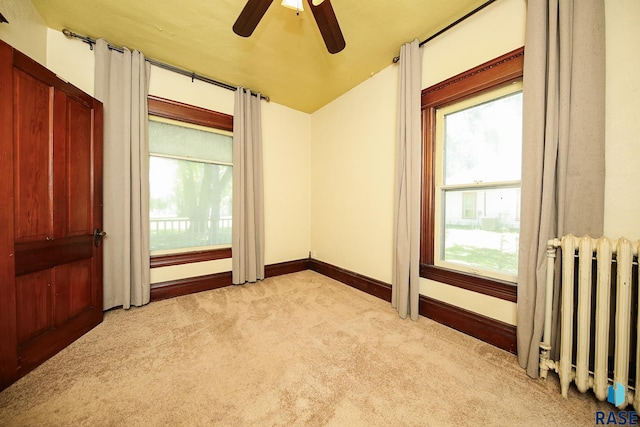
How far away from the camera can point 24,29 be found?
1.75m

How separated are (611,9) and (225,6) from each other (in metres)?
2.64

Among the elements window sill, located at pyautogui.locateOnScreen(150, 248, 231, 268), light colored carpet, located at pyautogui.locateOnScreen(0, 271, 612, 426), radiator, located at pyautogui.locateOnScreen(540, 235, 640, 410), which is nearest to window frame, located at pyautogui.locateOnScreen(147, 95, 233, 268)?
window sill, located at pyautogui.locateOnScreen(150, 248, 231, 268)

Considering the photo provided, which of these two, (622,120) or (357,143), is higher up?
(357,143)

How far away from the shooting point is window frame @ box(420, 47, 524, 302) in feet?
5.55

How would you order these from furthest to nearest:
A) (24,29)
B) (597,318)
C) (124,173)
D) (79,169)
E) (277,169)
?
(277,169), (124,173), (79,169), (24,29), (597,318)

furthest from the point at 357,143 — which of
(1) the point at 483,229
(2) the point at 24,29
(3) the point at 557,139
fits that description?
(2) the point at 24,29

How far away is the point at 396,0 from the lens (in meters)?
1.72

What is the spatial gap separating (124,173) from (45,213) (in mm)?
803

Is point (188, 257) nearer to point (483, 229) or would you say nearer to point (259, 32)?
point (259, 32)

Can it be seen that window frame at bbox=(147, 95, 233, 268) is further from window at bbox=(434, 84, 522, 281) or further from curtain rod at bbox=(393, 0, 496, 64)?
window at bbox=(434, 84, 522, 281)

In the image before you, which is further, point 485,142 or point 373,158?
point 373,158

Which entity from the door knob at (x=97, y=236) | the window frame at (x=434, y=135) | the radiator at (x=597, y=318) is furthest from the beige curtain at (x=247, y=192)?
the radiator at (x=597, y=318)

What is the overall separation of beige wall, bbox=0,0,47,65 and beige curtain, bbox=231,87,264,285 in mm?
1713

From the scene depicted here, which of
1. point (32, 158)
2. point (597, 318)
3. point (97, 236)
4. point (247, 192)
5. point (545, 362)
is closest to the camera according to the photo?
point (597, 318)
